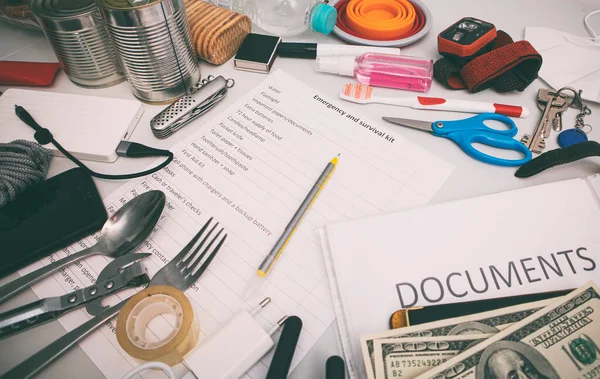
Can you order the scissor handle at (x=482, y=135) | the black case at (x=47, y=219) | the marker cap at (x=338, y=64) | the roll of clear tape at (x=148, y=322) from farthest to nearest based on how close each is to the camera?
the marker cap at (x=338, y=64)
the scissor handle at (x=482, y=135)
the black case at (x=47, y=219)
the roll of clear tape at (x=148, y=322)

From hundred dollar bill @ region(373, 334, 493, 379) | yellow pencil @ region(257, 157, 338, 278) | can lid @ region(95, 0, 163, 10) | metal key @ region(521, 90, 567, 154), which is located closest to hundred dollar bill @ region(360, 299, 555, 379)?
hundred dollar bill @ region(373, 334, 493, 379)

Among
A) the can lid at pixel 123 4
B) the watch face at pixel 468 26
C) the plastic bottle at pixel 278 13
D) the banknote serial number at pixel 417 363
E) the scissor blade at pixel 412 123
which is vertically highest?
the can lid at pixel 123 4

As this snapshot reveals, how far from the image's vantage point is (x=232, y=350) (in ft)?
1.19

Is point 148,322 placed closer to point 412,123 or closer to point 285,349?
point 285,349

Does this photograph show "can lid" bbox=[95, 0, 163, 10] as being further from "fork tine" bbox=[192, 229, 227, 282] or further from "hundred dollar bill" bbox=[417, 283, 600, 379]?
"hundred dollar bill" bbox=[417, 283, 600, 379]

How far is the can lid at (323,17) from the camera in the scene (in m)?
0.66

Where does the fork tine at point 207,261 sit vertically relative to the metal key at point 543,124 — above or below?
below

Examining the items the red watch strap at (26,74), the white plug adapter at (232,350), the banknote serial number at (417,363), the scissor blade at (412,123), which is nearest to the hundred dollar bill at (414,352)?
the banknote serial number at (417,363)

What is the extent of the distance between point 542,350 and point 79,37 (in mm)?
704

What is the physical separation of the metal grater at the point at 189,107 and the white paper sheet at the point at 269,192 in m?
0.03

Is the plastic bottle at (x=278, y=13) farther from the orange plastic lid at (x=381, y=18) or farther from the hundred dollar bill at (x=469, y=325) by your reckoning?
the hundred dollar bill at (x=469, y=325)

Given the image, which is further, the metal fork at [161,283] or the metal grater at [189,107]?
the metal grater at [189,107]

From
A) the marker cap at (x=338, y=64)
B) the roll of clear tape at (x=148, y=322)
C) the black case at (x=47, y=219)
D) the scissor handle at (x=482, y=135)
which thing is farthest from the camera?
the marker cap at (x=338, y=64)

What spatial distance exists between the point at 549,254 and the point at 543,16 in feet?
1.94
